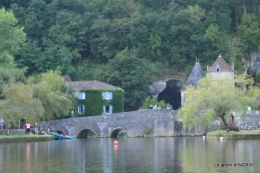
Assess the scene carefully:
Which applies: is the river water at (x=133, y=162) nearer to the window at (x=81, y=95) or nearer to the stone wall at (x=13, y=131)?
Answer: the stone wall at (x=13, y=131)

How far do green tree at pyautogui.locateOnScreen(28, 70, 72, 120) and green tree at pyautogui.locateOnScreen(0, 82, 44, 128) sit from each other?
4.45 metres

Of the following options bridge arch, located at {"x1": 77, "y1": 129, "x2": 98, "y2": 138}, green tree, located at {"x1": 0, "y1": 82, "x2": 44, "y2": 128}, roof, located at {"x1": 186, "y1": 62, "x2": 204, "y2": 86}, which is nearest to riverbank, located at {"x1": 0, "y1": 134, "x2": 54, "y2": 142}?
green tree, located at {"x1": 0, "y1": 82, "x2": 44, "y2": 128}

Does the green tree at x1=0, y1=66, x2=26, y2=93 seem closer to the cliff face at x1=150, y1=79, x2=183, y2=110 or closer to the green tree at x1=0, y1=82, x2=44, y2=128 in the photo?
the green tree at x1=0, y1=82, x2=44, y2=128

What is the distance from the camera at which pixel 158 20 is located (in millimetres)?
94625

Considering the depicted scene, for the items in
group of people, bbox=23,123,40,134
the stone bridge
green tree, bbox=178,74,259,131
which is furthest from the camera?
the stone bridge

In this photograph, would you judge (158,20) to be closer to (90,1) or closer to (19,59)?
(90,1)

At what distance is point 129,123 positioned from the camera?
234ft

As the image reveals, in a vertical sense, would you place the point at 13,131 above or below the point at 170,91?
below

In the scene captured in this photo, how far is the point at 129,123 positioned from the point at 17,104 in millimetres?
15599

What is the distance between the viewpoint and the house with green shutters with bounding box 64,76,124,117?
78438 mm

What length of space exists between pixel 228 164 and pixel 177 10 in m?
68.5

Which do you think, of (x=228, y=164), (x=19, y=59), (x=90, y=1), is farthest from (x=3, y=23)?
(x=228, y=164)

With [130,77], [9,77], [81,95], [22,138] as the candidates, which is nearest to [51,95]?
[9,77]

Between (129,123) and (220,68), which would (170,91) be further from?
(129,123)
